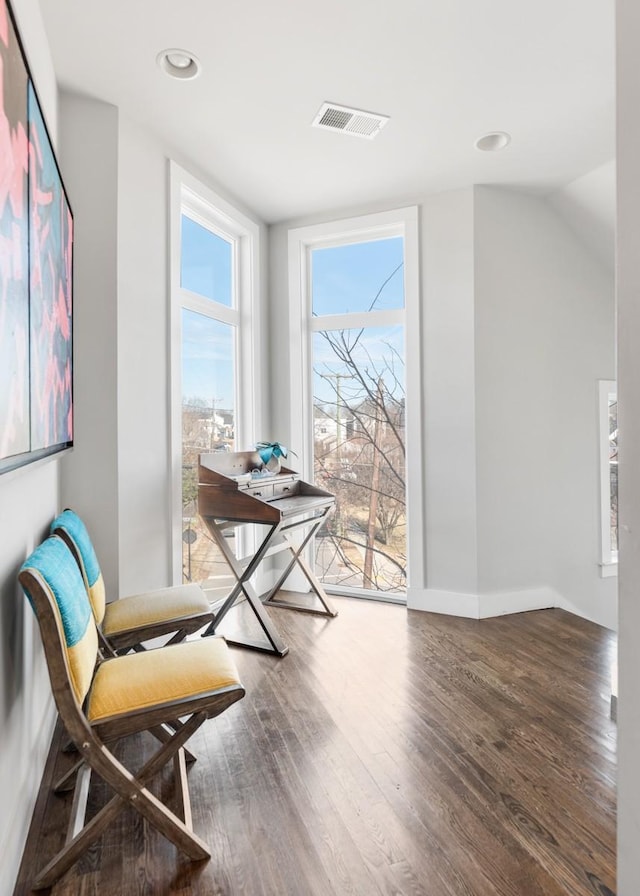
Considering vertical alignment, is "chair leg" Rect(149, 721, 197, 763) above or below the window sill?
below

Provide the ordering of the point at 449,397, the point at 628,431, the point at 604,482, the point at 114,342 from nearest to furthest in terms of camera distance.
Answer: the point at 628,431, the point at 114,342, the point at 449,397, the point at 604,482

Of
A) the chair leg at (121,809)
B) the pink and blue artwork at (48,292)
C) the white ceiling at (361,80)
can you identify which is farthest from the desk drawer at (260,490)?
the white ceiling at (361,80)

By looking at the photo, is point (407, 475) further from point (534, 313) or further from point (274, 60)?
point (274, 60)

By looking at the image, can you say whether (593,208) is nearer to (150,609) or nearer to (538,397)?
(538,397)

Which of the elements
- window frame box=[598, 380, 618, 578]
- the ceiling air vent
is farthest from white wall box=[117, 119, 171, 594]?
window frame box=[598, 380, 618, 578]

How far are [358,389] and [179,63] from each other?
2.26m

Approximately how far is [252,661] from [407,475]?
5.40 ft

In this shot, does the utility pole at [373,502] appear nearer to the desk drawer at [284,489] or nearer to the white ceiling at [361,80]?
the desk drawer at [284,489]

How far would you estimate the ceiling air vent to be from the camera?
2584 millimetres

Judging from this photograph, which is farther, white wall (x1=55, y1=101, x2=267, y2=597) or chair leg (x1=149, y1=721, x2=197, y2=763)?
white wall (x1=55, y1=101, x2=267, y2=597)

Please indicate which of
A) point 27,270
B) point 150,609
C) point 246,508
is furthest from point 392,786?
point 27,270

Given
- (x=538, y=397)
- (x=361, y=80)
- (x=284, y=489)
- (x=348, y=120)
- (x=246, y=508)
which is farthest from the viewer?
(x=538, y=397)

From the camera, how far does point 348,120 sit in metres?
2.67

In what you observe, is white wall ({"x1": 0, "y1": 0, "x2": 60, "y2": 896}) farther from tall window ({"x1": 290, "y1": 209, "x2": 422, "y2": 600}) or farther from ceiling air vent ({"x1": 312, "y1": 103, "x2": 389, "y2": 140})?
tall window ({"x1": 290, "y1": 209, "x2": 422, "y2": 600})
